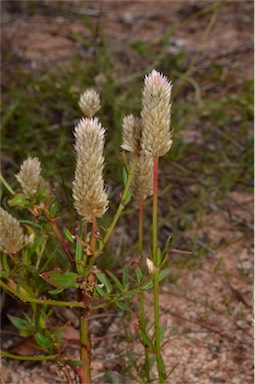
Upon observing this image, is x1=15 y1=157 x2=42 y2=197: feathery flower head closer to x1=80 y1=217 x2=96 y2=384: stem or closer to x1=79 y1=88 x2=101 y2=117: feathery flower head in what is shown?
x1=79 y1=88 x2=101 y2=117: feathery flower head

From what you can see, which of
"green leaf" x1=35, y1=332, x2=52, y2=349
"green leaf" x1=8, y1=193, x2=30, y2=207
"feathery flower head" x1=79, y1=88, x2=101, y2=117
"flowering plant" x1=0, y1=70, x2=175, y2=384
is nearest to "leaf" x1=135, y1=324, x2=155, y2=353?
"flowering plant" x1=0, y1=70, x2=175, y2=384

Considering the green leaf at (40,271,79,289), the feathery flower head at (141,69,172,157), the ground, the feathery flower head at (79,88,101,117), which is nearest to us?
the feathery flower head at (141,69,172,157)

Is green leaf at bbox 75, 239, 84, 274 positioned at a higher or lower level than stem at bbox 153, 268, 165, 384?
higher

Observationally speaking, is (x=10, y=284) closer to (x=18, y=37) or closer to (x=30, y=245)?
(x=30, y=245)

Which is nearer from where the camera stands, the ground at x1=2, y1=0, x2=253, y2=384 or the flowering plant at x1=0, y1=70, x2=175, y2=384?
the flowering plant at x1=0, y1=70, x2=175, y2=384

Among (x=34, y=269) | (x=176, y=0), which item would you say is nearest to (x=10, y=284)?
(x=34, y=269)

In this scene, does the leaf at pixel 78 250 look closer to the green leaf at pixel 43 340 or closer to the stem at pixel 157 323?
the stem at pixel 157 323

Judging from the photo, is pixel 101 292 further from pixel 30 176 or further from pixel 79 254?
pixel 30 176
